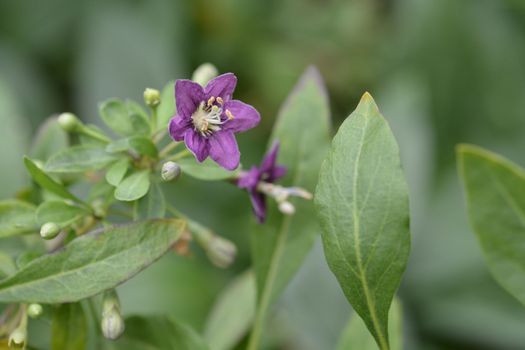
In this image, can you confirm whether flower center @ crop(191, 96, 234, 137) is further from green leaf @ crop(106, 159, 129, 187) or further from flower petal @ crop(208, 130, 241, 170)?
green leaf @ crop(106, 159, 129, 187)

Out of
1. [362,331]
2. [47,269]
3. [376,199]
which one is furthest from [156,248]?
Answer: [362,331]

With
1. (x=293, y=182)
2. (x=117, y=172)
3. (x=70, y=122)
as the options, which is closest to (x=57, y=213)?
(x=117, y=172)

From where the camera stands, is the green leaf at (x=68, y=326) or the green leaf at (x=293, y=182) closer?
the green leaf at (x=68, y=326)

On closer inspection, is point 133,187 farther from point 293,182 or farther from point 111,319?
point 293,182

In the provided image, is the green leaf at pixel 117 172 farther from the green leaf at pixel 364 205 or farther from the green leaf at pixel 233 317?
the green leaf at pixel 233 317

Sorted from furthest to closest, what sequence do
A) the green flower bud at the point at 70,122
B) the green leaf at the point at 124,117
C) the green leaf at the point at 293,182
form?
the green leaf at the point at 293,182
the green flower bud at the point at 70,122
the green leaf at the point at 124,117

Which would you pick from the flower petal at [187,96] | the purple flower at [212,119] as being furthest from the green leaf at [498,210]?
the flower petal at [187,96]

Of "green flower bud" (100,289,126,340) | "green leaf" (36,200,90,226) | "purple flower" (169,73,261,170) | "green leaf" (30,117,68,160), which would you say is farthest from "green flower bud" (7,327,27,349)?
"green leaf" (30,117,68,160)
